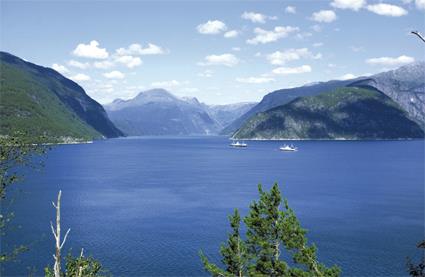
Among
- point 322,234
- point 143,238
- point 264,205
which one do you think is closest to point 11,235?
point 143,238

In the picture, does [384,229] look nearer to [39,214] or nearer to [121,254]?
[121,254]

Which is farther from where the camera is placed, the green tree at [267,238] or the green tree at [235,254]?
the green tree at [235,254]

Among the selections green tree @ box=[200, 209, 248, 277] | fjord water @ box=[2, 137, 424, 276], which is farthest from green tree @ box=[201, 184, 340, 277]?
fjord water @ box=[2, 137, 424, 276]

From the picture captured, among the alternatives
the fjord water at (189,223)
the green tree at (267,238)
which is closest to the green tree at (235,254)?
the green tree at (267,238)

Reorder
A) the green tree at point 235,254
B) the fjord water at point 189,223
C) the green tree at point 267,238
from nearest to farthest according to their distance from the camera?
1. the green tree at point 267,238
2. the green tree at point 235,254
3. the fjord water at point 189,223

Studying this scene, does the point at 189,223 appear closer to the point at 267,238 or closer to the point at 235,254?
the point at 235,254

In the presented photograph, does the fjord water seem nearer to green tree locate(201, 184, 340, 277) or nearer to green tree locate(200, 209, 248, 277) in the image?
green tree locate(200, 209, 248, 277)

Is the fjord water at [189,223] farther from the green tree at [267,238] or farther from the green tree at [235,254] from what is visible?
the green tree at [267,238]

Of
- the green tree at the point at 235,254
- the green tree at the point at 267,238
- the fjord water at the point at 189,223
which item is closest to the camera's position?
the green tree at the point at 267,238

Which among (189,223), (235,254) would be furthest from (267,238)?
(189,223)

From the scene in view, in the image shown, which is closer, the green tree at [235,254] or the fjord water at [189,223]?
the green tree at [235,254]

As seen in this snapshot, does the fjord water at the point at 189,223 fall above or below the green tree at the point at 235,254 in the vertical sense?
below

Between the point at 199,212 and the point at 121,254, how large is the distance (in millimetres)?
47550

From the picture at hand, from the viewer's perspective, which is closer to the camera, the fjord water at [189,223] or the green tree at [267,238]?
the green tree at [267,238]
